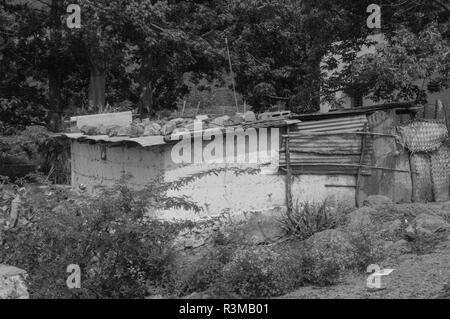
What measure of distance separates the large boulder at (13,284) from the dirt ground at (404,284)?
3.00 meters

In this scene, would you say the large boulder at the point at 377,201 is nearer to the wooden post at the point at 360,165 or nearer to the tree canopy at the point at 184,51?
the wooden post at the point at 360,165

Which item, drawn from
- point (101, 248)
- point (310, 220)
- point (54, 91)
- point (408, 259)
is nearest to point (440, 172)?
point (310, 220)

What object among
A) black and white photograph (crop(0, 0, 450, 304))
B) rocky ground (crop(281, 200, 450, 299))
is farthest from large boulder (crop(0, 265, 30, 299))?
rocky ground (crop(281, 200, 450, 299))

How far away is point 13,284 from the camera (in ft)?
24.9

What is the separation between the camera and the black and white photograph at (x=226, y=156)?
8.49m

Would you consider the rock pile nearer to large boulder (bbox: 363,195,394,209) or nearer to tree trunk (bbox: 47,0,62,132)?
large boulder (bbox: 363,195,394,209)

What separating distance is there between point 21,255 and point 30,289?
919 millimetres

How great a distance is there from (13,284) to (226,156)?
6425 mm

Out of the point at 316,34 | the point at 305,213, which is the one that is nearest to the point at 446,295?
the point at 305,213

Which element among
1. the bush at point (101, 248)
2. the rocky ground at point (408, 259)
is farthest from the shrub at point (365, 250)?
the bush at point (101, 248)

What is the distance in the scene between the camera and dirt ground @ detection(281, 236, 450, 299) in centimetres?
757

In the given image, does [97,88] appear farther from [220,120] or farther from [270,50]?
[220,120]

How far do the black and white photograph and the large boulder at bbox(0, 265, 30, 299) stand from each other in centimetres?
2

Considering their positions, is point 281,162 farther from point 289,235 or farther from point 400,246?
point 400,246
